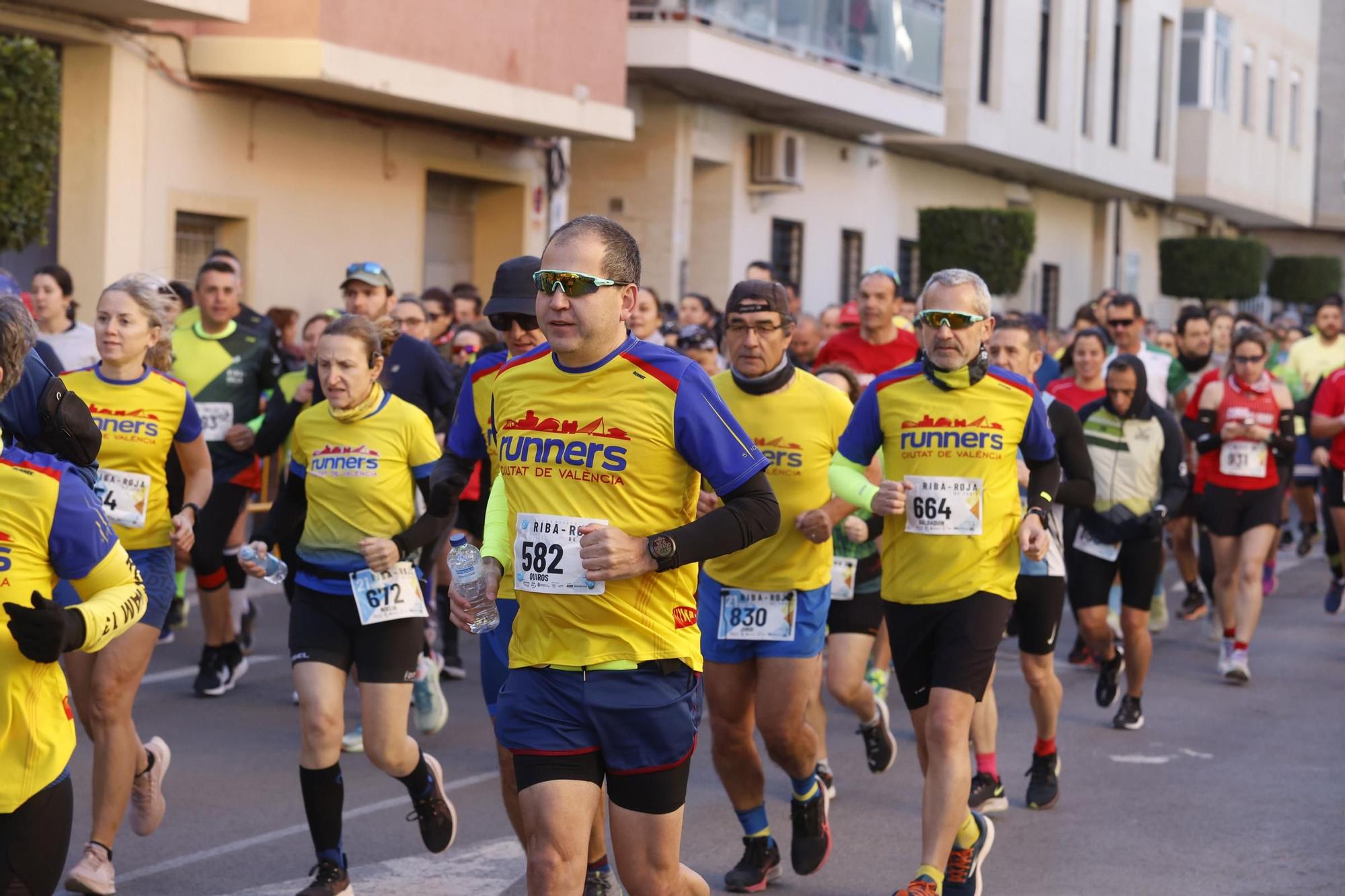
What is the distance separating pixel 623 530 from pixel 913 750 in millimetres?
5027

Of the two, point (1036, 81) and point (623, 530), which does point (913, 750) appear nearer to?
point (623, 530)

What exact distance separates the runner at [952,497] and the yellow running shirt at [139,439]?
2.37 metres

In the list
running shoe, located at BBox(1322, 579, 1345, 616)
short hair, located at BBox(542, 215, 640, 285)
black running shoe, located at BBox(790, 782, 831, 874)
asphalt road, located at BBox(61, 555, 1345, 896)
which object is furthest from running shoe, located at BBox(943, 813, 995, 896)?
running shoe, located at BBox(1322, 579, 1345, 616)

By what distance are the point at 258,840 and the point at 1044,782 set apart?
318 cm

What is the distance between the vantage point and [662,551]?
4574mm

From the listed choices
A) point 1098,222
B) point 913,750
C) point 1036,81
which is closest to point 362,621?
point 913,750

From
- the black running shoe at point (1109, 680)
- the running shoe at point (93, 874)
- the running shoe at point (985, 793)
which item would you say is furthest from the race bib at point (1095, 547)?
the running shoe at point (93, 874)

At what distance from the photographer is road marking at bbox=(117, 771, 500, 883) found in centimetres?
681

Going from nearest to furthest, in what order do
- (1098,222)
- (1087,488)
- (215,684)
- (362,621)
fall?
(362,621) → (1087,488) → (215,684) → (1098,222)

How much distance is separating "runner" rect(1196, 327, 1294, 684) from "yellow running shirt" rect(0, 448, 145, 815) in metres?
8.43

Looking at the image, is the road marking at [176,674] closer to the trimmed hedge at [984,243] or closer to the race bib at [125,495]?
the race bib at [125,495]

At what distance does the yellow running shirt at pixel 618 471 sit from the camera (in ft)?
15.4

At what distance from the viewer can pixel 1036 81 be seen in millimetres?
34031

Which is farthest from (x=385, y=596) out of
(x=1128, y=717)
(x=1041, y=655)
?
(x=1128, y=717)
